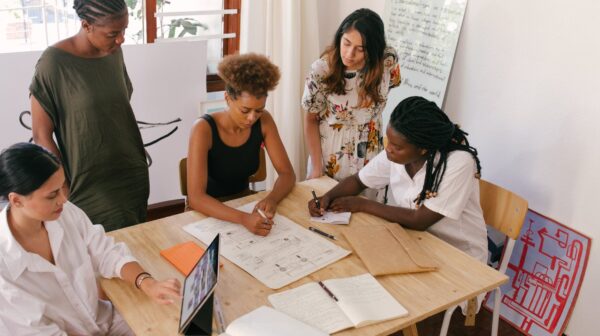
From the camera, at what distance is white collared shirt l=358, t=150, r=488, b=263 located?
1925 mm

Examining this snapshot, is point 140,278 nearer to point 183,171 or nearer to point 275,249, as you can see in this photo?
point 275,249

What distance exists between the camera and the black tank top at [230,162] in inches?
85.9

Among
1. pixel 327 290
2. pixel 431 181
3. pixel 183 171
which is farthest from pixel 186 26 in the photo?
pixel 327 290

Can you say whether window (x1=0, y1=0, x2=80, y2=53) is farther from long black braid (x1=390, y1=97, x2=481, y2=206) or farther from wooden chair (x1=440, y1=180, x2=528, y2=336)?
wooden chair (x1=440, y1=180, x2=528, y2=336)

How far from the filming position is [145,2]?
3.11 meters

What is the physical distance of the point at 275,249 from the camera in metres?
1.76

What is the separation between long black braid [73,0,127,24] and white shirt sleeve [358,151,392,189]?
1082 mm

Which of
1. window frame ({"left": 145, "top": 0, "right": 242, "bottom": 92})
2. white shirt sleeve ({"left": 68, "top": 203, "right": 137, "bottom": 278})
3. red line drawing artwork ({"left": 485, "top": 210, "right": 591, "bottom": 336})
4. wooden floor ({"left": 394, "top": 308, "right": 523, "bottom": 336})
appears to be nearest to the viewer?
white shirt sleeve ({"left": 68, "top": 203, "right": 137, "bottom": 278})

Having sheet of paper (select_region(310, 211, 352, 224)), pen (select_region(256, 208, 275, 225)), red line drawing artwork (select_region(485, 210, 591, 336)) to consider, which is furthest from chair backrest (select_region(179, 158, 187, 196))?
red line drawing artwork (select_region(485, 210, 591, 336))

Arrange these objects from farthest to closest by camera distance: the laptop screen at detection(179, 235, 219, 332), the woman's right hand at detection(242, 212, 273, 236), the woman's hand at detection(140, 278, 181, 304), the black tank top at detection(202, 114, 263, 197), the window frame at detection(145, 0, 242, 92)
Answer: the window frame at detection(145, 0, 242, 92) → the black tank top at detection(202, 114, 263, 197) → the woman's right hand at detection(242, 212, 273, 236) → the woman's hand at detection(140, 278, 181, 304) → the laptop screen at detection(179, 235, 219, 332)

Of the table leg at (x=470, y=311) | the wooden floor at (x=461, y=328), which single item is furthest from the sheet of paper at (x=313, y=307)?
the wooden floor at (x=461, y=328)

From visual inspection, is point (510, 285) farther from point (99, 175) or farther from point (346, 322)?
point (99, 175)

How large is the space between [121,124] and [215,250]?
1037mm

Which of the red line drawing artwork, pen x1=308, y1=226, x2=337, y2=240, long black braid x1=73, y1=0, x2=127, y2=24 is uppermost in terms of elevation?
long black braid x1=73, y1=0, x2=127, y2=24
